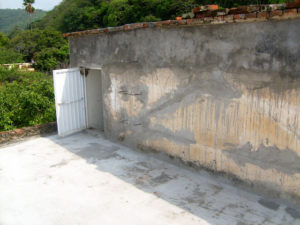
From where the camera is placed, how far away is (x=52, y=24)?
45.2 metres

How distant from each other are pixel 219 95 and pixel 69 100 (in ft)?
16.3

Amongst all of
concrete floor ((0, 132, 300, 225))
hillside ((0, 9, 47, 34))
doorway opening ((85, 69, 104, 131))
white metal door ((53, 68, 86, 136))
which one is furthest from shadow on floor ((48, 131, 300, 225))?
hillside ((0, 9, 47, 34))

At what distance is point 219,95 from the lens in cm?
503

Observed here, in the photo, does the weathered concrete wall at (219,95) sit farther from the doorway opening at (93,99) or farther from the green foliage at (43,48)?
the green foliage at (43,48)

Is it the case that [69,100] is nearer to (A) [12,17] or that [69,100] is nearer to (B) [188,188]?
(B) [188,188]

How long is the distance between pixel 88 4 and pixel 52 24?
7.27 metres

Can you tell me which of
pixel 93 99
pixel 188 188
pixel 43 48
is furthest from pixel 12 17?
pixel 188 188

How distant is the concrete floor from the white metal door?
4.83ft

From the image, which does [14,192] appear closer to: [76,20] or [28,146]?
[28,146]

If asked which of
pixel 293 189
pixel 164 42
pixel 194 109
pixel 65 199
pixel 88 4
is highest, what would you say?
pixel 88 4

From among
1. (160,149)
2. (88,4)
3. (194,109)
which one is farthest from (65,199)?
(88,4)

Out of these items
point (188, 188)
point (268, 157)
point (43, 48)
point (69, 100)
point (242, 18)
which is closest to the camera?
point (242, 18)

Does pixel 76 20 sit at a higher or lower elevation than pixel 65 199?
higher

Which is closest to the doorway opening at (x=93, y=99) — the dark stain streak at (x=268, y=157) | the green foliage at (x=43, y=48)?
the dark stain streak at (x=268, y=157)
